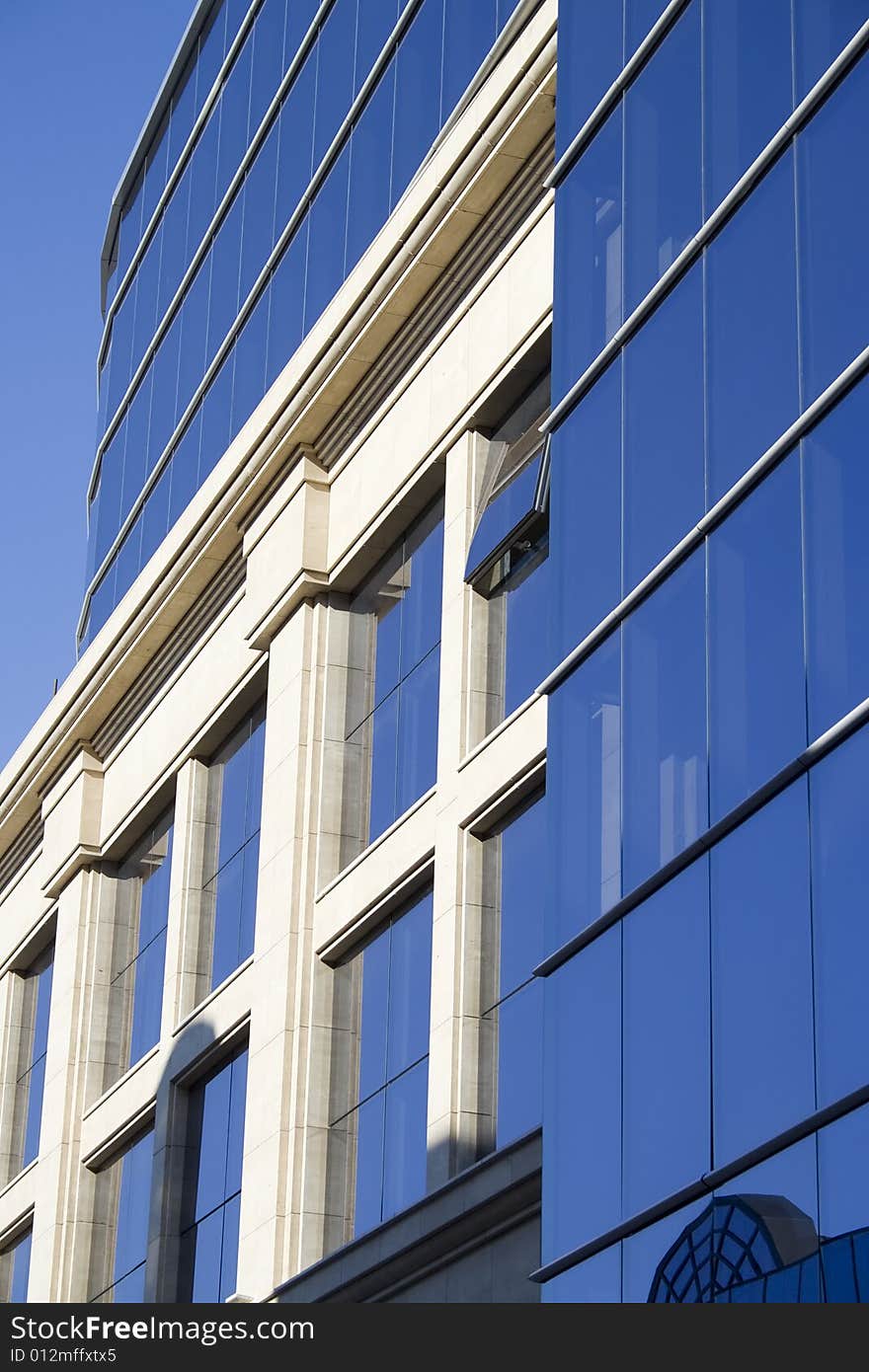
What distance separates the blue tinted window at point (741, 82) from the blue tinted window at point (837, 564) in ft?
10.2

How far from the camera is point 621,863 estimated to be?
19016 mm

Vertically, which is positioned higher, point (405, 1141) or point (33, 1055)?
point (33, 1055)

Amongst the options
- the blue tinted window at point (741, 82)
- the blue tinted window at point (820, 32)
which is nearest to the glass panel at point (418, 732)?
the blue tinted window at point (741, 82)

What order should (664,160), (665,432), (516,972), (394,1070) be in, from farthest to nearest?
(394,1070) → (516,972) → (664,160) → (665,432)

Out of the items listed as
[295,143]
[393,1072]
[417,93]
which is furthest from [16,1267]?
[417,93]

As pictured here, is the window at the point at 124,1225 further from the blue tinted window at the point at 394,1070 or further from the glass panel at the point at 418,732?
the glass panel at the point at 418,732

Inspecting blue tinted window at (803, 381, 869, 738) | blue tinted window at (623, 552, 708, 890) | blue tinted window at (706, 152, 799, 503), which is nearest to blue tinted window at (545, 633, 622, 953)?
blue tinted window at (623, 552, 708, 890)

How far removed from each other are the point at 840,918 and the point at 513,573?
12.3 m

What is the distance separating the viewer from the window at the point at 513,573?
1064 inches

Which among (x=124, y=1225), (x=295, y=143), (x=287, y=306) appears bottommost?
(x=124, y=1225)

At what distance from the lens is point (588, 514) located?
68.6 feet

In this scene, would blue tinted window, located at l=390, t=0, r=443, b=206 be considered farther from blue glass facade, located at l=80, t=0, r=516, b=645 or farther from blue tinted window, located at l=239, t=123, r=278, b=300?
blue tinted window, located at l=239, t=123, r=278, b=300

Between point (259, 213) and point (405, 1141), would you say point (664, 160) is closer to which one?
point (405, 1141)

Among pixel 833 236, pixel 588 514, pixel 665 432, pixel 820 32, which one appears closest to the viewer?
pixel 833 236
